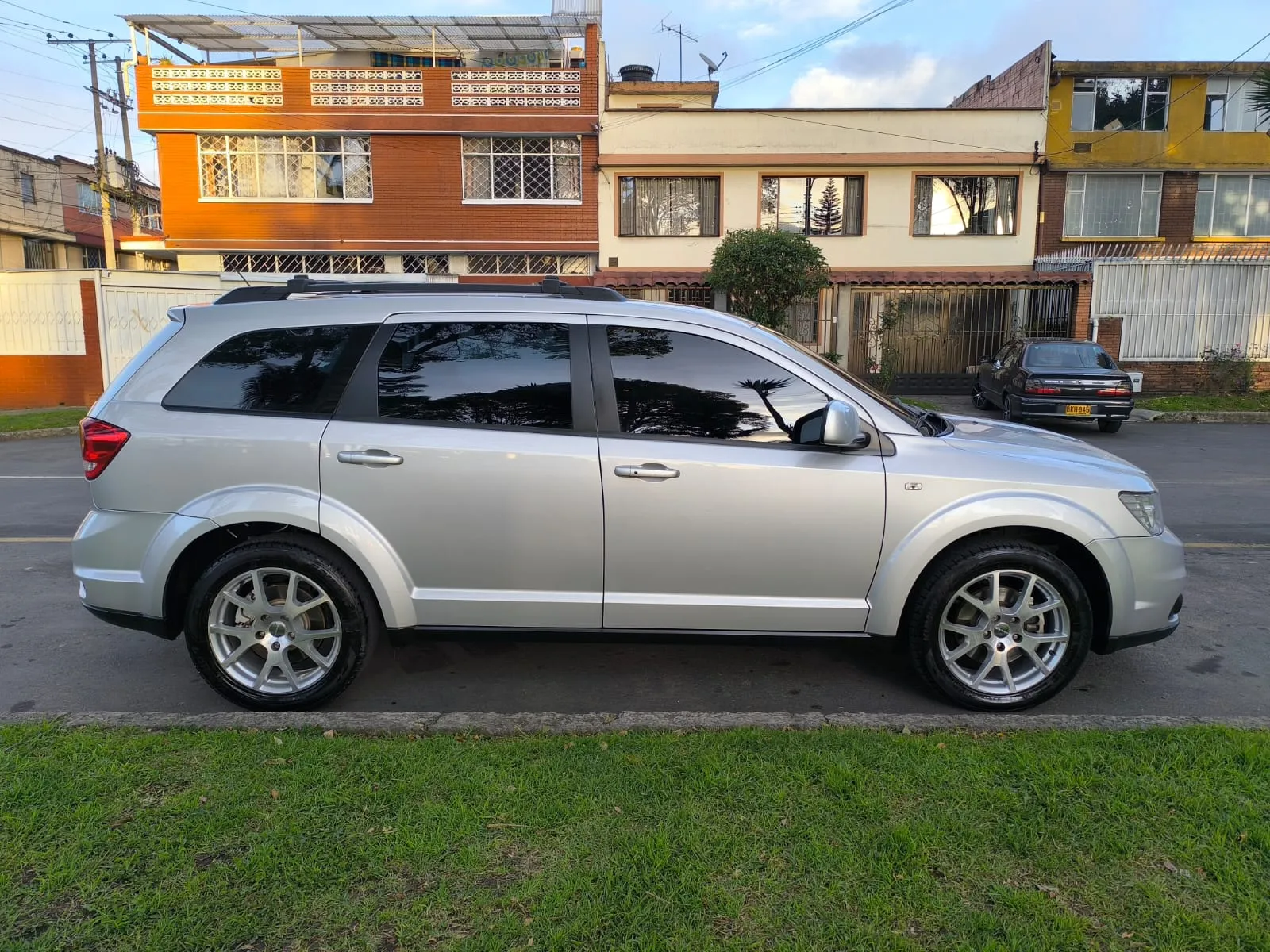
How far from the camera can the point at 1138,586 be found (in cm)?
400

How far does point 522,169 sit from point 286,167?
6628 millimetres

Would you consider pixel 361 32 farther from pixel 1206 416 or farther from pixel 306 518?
pixel 306 518

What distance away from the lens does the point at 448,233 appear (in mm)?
24812

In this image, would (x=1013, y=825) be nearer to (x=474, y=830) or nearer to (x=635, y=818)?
(x=635, y=818)

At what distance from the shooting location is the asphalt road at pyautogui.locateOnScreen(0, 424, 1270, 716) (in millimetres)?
4227

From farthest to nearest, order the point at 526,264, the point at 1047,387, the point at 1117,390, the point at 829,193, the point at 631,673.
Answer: the point at 526,264 < the point at 829,193 < the point at 1047,387 < the point at 1117,390 < the point at 631,673

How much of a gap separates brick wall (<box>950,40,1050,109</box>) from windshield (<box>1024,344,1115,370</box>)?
419 inches

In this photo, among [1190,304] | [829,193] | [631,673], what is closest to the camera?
[631,673]

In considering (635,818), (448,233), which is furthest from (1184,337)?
(635,818)

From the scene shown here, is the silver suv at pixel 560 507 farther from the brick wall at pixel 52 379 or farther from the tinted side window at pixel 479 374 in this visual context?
the brick wall at pixel 52 379

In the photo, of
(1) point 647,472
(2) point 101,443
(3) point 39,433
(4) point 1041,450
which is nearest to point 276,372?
(2) point 101,443

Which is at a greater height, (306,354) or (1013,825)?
(306,354)

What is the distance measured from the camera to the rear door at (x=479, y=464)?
3914 millimetres

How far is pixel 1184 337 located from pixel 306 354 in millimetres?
20963
